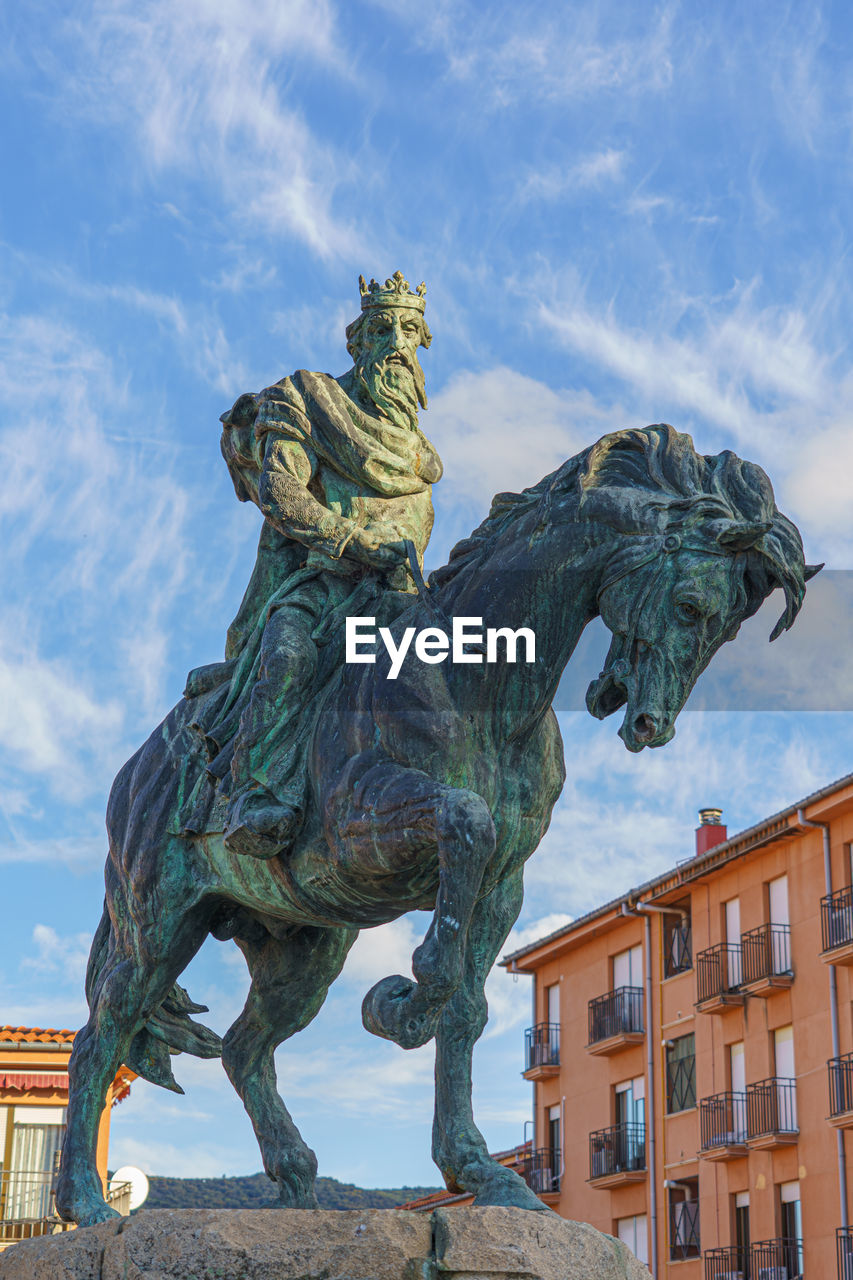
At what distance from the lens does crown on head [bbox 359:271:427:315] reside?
819 centimetres

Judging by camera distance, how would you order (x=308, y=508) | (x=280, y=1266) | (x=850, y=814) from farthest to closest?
(x=850, y=814)
(x=308, y=508)
(x=280, y=1266)

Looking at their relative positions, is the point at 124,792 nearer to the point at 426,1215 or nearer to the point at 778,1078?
the point at 426,1215

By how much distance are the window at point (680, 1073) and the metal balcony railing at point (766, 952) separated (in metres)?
3.59

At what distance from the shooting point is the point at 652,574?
22.1ft

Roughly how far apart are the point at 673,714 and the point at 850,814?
32.1 m

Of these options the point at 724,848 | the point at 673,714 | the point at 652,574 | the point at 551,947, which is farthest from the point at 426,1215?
the point at 551,947

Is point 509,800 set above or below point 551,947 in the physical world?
below

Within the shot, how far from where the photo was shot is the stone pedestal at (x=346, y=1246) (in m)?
6.07

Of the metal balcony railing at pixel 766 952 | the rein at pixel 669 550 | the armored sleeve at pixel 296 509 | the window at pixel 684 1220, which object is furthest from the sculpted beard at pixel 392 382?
the window at pixel 684 1220

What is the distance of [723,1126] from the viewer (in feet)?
128

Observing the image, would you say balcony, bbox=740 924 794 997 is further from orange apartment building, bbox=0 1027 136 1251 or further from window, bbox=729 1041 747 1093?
orange apartment building, bbox=0 1027 136 1251

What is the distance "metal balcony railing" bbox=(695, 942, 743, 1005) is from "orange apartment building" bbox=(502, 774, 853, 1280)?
0.15ft

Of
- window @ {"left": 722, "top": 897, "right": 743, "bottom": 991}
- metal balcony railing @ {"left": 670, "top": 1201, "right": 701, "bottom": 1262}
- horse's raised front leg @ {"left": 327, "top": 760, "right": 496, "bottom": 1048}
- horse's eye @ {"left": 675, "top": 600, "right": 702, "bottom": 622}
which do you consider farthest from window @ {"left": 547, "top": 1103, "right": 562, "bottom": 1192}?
horse's eye @ {"left": 675, "top": 600, "right": 702, "bottom": 622}

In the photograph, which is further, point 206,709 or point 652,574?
point 206,709
